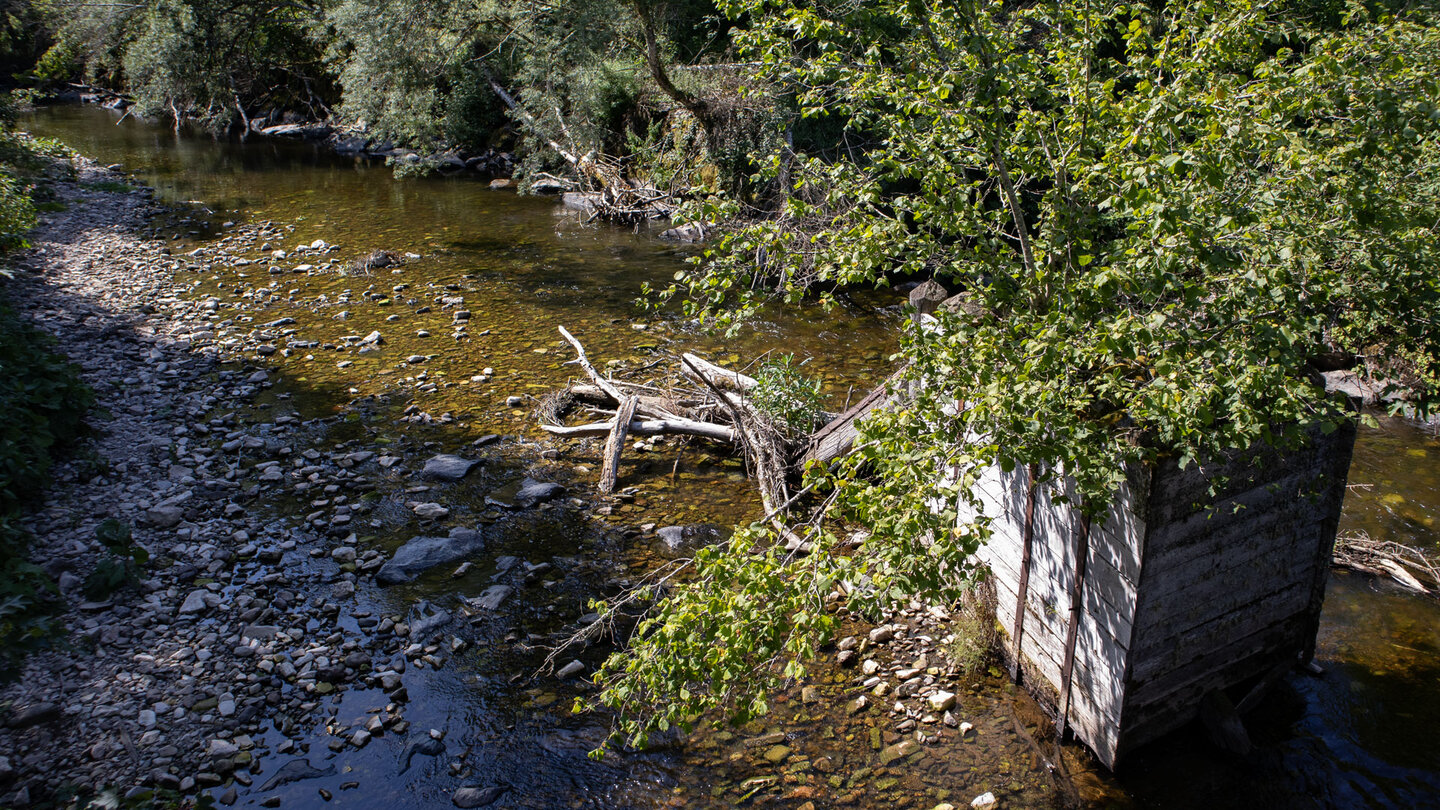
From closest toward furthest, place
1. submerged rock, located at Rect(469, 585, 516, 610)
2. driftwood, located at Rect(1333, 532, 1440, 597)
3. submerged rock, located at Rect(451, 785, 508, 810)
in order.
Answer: submerged rock, located at Rect(451, 785, 508, 810), submerged rock, located at Rect(469, 585, 516, 610), driftwood, located at Rect(1333, 532, 1440, 597)

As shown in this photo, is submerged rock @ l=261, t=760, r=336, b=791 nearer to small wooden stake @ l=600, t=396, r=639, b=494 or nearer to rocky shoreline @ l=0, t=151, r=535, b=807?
rocky shoreline @ l=0, t=151, r=535, b=807

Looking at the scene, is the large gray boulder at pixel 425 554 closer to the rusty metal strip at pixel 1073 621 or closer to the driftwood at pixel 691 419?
the driftwood at pixel 691 419

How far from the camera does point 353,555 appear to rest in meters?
7.74

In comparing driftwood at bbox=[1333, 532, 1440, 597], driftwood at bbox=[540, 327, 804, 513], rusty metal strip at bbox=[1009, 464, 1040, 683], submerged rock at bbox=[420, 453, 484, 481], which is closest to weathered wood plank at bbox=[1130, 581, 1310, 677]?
rusty metal strip at bbox=[1009, 464, 1040, 683]

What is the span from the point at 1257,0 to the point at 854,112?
2421mm

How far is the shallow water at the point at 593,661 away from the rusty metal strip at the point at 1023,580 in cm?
21

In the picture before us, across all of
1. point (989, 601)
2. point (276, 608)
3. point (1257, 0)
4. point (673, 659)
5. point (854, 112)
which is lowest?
→ point (276, 608)

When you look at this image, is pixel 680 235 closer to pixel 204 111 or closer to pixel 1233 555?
pixel 1233 555

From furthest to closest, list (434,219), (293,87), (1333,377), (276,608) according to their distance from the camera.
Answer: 1. (293,87)
2. (434,219)
3. (1333,377)
4. (276,608)

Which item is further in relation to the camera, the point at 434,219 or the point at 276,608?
the point at 434,219

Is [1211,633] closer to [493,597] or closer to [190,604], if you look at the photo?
[493,597]

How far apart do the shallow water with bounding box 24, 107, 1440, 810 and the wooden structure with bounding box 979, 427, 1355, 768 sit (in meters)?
0.38

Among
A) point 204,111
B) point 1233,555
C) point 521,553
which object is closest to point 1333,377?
point 1233,555

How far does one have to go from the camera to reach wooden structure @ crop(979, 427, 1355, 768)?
4.90 metres
